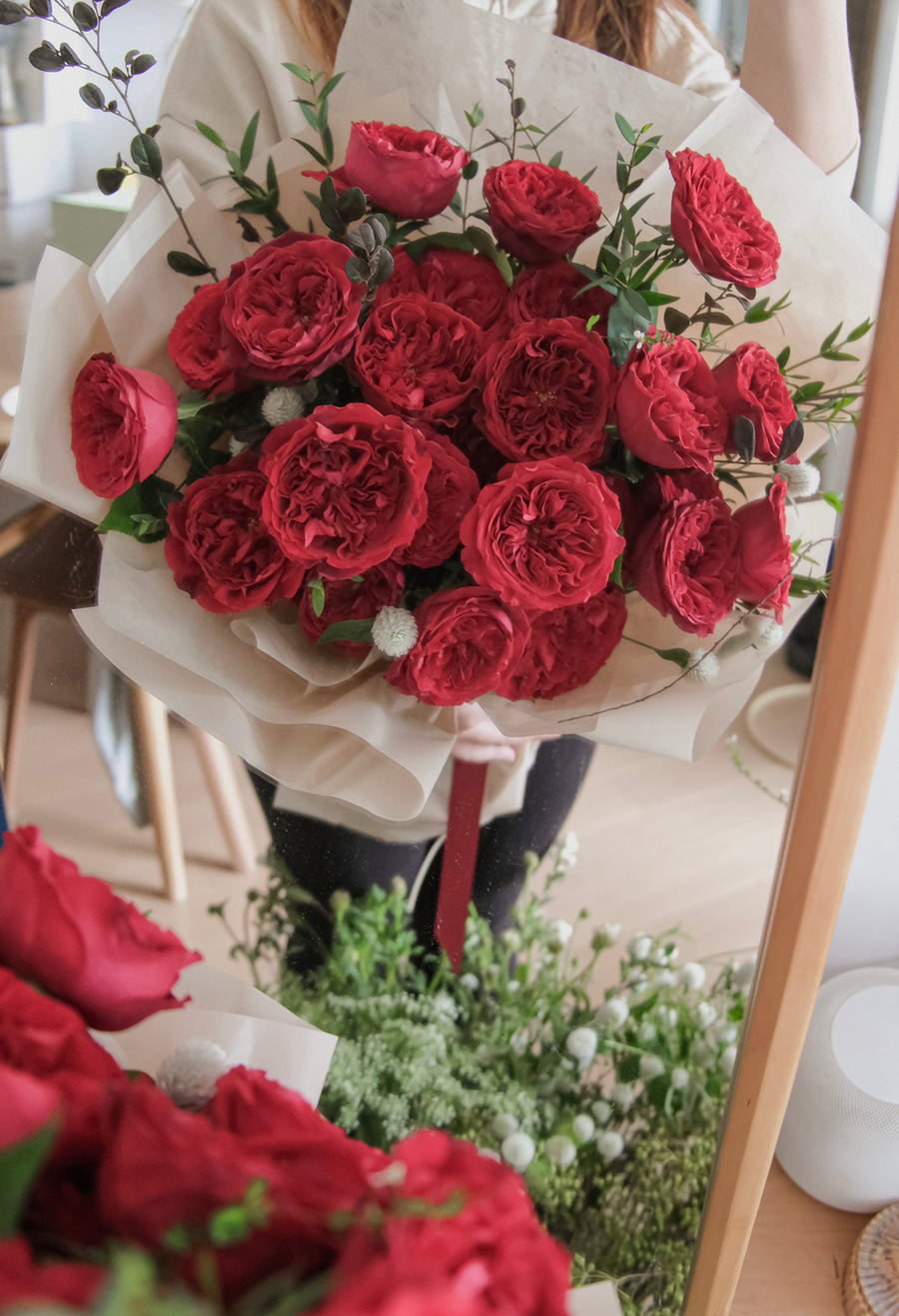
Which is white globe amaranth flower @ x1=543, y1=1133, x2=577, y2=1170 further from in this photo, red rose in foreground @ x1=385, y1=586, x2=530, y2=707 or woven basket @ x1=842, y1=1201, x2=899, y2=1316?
red rose in foreground @ x1=385, y1=586, x2=530, y2=707

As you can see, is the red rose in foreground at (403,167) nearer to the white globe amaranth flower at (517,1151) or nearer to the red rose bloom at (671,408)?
the red rose bloom at (671,408)

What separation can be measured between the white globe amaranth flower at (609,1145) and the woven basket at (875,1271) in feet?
0.48

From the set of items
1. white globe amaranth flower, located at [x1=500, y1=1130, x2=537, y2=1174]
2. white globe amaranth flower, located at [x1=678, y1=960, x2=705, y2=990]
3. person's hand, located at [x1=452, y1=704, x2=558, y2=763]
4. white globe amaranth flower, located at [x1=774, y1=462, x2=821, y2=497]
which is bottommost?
white globe amaranth flower, located at [x1=500, y1=1130, x2=537, y2=1174]

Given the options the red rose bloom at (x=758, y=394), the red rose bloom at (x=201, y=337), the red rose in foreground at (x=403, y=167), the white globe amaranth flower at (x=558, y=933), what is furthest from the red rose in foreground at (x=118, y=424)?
the white globe amaranth flower at (x=558, y=933)

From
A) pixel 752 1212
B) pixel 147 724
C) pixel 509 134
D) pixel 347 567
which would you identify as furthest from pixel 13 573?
pixel 752 1212

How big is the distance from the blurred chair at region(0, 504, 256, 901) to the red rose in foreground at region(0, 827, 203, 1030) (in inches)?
8.3

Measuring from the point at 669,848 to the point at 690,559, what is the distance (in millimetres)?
184

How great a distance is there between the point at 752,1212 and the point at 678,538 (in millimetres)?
299

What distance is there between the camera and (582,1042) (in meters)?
0.57

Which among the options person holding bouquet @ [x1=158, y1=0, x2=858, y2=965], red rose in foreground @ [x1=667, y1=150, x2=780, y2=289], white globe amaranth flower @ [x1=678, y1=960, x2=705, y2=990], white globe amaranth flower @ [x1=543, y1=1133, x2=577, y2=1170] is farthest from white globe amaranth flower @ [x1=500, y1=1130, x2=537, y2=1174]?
red rose in foreground @ [x1=667, y1=150, x2=780, y2=289]

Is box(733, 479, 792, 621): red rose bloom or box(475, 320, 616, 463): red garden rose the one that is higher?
box(475, 320, 616, 463): red garden rose

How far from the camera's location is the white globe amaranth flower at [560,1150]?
56 cm

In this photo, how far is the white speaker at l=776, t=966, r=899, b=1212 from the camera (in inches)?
22.7

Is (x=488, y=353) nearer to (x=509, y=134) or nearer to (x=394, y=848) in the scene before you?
(x=509, y=134)
